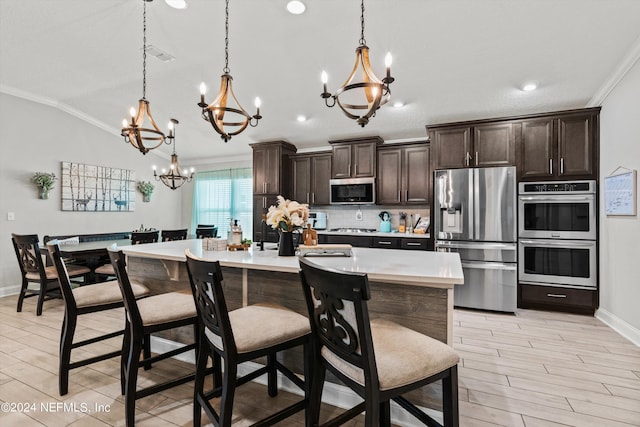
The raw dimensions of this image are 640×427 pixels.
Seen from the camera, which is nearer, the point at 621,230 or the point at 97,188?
the point at 621,230

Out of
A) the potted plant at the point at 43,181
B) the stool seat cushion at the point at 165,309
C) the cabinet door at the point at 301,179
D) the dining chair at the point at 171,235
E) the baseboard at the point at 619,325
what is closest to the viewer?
the stool seat cushion at the point at 165,309

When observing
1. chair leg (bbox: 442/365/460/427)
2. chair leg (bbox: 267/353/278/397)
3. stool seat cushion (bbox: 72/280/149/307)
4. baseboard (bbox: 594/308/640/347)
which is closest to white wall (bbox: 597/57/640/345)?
baseboard (bbox: 594/308/640/347)

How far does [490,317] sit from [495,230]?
1019mm

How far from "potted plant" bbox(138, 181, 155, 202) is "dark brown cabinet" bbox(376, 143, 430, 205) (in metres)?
4.57

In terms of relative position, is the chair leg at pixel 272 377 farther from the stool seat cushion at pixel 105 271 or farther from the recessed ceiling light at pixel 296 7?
the stool seat cushion at pixel 105 271

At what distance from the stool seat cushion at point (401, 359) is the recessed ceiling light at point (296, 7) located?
8.43 ft

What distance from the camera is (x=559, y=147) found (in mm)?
3738

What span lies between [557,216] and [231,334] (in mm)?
3965

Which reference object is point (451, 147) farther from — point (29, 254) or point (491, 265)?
point (29, 254)

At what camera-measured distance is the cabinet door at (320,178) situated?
5.36 metres

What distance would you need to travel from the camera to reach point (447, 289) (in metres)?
1.59

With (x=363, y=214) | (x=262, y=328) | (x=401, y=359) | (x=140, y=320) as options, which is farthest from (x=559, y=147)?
(x=140, y=320)

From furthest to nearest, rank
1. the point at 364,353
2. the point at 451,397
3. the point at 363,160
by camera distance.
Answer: the point at 363,160
the point at 451,397
the point at 364,353

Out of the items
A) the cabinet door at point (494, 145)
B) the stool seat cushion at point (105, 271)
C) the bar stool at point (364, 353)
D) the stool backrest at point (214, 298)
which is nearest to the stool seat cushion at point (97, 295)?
the stool backrest at point (214, 298)
